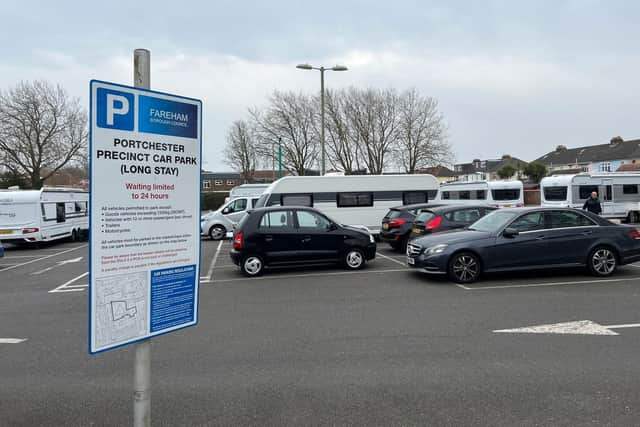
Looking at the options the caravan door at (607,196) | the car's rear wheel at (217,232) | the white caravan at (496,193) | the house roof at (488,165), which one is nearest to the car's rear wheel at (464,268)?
the car's rear wheel at (217,232)

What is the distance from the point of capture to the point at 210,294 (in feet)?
29.9

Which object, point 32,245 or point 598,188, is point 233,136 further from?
point 598,188

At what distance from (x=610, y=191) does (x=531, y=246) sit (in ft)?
64.5

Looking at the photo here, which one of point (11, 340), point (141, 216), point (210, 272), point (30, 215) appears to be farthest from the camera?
point (30, 215)

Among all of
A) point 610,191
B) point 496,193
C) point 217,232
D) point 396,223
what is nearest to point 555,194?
point 610,191

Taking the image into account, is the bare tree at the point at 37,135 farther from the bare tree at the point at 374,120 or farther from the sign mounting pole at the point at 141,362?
the sign mounting pole at the point at 141,362

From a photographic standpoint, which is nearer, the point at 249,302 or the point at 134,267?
the point at 134,267

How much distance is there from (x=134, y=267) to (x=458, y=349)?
4003mm

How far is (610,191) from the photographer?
2552cm

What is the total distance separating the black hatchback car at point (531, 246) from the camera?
31.2ft

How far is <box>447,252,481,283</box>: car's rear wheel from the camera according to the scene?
9.45 metres

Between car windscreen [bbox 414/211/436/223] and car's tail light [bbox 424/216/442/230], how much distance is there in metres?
0.13

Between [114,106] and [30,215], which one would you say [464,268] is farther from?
[30,215]

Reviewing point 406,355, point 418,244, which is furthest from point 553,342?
point 418,244
